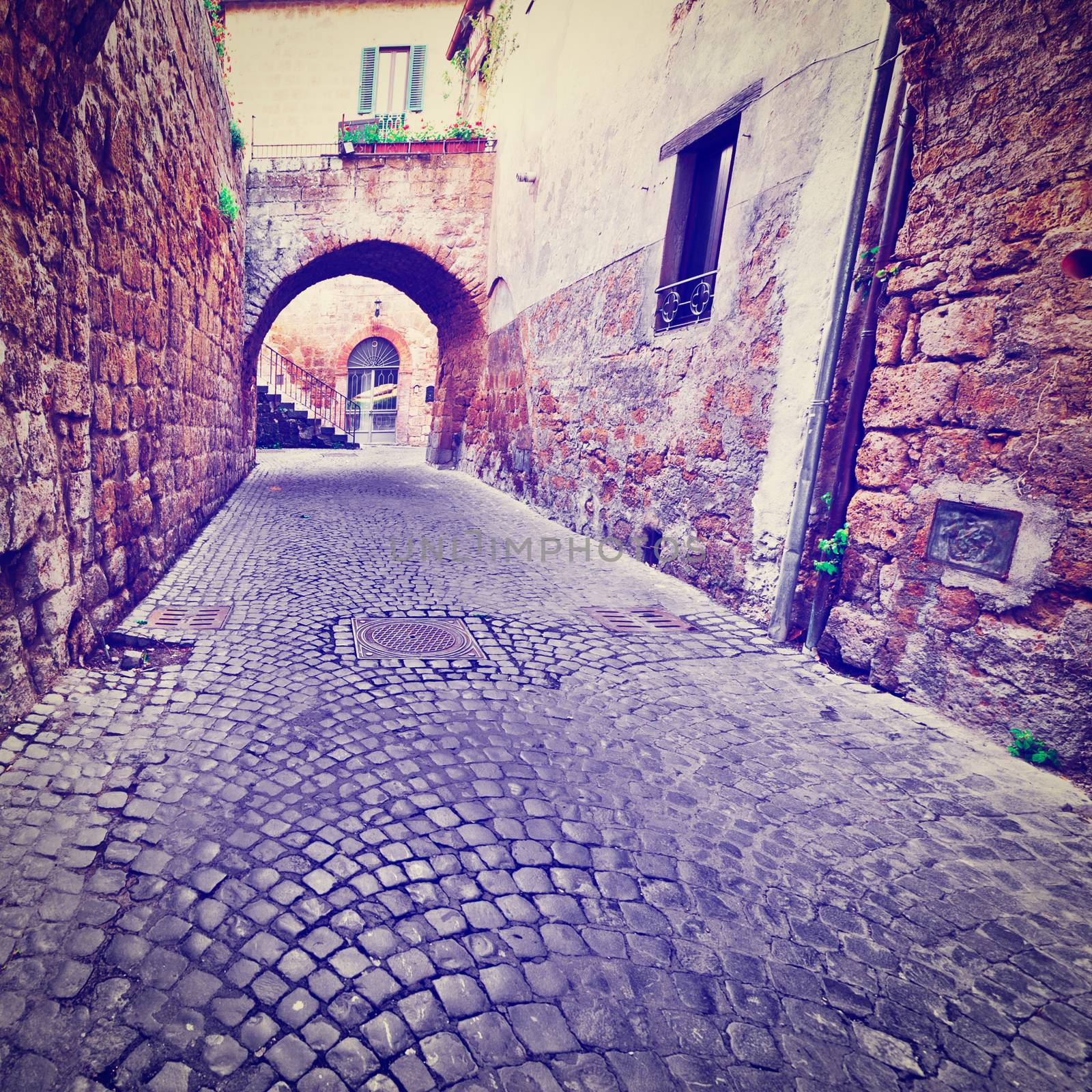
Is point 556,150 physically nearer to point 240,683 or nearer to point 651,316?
point 651,316

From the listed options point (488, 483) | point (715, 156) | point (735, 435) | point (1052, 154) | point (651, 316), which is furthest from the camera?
point (488, 483)

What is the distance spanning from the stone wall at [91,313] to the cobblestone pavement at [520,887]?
2.16 ft

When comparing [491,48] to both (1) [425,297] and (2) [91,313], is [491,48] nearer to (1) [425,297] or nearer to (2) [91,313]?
(1) [425,297]

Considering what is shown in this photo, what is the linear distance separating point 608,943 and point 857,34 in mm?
4929

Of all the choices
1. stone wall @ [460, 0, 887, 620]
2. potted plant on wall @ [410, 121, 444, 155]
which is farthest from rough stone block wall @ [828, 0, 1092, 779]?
potted plant on wall @ [410, 121, 444, 155]

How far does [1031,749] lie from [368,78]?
21.4m

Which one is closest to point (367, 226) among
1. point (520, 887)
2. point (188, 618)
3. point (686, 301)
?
point (686, 301)

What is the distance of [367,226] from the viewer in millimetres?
10820

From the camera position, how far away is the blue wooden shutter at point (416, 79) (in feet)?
56.3

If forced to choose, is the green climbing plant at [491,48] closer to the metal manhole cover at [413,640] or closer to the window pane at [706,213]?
the window pane at [706,213]

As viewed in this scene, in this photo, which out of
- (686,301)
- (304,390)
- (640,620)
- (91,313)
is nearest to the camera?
(91,313)

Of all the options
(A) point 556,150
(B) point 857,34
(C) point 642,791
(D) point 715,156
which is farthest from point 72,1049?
(A) point 556,150

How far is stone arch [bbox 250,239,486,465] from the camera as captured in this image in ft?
34.3

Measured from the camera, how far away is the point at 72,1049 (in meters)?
1.31
